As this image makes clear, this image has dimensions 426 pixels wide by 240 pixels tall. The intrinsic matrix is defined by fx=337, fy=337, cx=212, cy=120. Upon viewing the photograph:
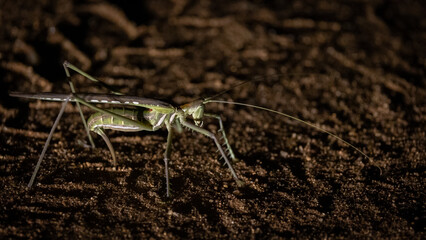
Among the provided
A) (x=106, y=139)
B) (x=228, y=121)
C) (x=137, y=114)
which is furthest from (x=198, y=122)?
(x=106, y=139)

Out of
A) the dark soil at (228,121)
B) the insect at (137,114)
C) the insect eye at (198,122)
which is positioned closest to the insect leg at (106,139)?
the insect at (137,114)

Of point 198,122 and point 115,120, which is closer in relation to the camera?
point 115,120

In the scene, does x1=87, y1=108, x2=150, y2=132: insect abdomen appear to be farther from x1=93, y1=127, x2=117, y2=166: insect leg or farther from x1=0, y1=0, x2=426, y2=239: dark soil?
x1=0, y1=0, x2=426, y2=239: dark soil

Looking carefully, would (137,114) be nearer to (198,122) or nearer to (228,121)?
(198,122)

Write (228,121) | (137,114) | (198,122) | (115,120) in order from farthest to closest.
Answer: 1. (228,121)
2. (198,122)
3. (137,114)
4. (115,120)

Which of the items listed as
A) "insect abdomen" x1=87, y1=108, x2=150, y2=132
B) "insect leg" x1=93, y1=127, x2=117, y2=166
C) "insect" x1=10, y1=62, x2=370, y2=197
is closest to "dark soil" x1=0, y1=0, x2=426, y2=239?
"insect leg" x1=93, y1=127, x2=117, y2=166

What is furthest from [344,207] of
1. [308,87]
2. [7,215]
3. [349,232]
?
[7,215]

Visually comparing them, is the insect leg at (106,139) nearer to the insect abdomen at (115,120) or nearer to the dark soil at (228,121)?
the insect abdomen at (115,120)
